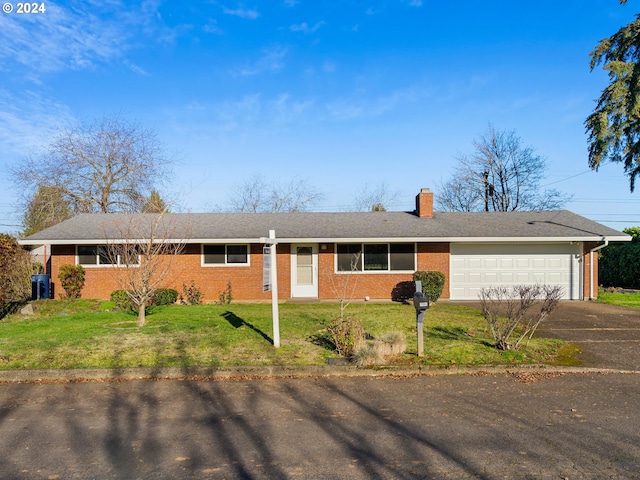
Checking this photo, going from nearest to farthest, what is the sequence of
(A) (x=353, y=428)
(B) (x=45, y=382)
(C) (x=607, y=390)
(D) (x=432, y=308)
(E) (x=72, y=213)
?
(A) (x=353, y=428), (C) (x=607, y=390), (B) (x=45, y=382), (D) (x=432, y=308), (E) (x=72, y=213)

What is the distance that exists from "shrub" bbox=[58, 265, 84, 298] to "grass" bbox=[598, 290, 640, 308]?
63.3ft

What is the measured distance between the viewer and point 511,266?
16922 mm

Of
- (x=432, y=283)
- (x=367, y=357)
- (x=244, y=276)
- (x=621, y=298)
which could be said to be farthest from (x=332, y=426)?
(x=621, y=298)

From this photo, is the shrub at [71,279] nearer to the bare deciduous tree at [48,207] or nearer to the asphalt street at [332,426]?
the asphalt street at [332,426]

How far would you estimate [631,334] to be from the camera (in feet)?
33.5

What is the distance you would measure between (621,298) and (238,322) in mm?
15021

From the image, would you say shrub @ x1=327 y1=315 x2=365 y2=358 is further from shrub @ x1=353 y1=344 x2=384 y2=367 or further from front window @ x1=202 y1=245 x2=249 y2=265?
front window @ x1=202 y1=245 x2=249 y2=265

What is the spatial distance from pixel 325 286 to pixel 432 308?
4.30m

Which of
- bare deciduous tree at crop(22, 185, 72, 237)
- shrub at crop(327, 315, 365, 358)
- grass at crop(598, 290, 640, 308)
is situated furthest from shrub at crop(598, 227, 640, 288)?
bare deciduous tree at crop(22, 185, 72, 237)

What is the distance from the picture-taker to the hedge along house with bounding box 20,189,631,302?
16.3 m

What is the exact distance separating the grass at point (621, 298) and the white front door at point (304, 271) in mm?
10693

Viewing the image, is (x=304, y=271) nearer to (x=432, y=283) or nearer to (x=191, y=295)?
(x=191, y=295)

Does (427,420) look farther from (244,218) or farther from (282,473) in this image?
(244,218)

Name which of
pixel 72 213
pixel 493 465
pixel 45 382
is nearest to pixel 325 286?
pixel 45 382
